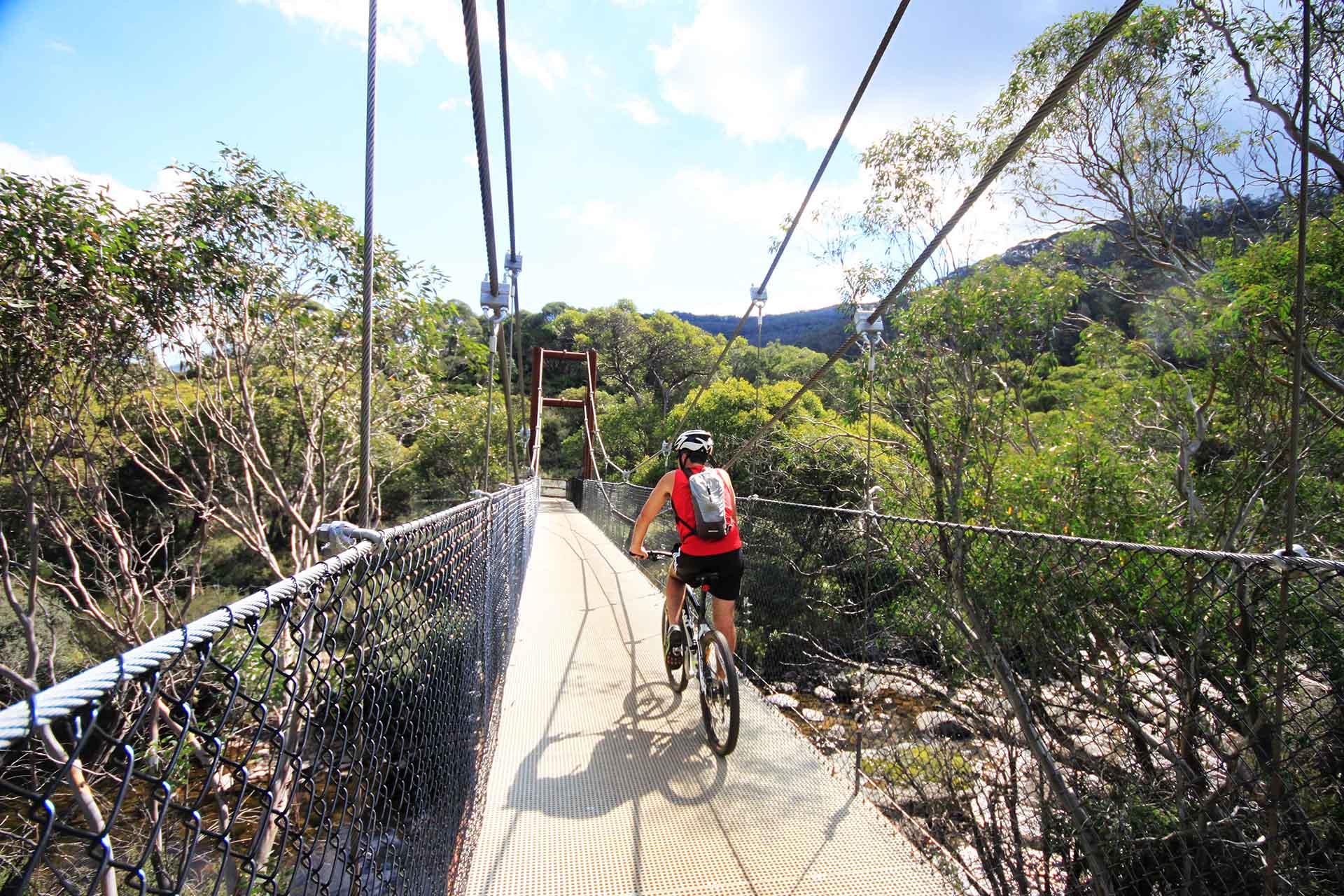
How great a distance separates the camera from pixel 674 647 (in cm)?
283

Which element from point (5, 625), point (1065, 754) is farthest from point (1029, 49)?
point (5, 625)

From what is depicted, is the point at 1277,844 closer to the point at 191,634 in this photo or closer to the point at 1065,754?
the point at 1065,754

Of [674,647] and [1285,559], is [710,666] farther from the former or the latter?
[1285,559]

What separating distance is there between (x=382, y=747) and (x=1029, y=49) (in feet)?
22.8

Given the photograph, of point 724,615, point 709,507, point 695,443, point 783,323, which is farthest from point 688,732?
point 783,323

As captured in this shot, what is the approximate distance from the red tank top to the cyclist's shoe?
428 mm

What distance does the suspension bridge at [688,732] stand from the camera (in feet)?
2.57

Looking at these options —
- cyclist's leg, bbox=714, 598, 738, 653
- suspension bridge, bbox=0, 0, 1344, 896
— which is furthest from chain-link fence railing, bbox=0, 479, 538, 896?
cyclist's leg, bbox=714, 598, 738, 653

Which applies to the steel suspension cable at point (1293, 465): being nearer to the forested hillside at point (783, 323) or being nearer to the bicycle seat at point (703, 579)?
the bicycle seat at point (703, 579)

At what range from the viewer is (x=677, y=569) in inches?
103

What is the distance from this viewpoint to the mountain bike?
220cm

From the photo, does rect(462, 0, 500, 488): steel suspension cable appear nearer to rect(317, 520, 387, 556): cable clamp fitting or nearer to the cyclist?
the cyclist

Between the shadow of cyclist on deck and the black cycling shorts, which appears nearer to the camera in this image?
the shadow of cyclist on deck

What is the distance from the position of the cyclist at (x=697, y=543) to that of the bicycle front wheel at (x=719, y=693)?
102 millimetres
